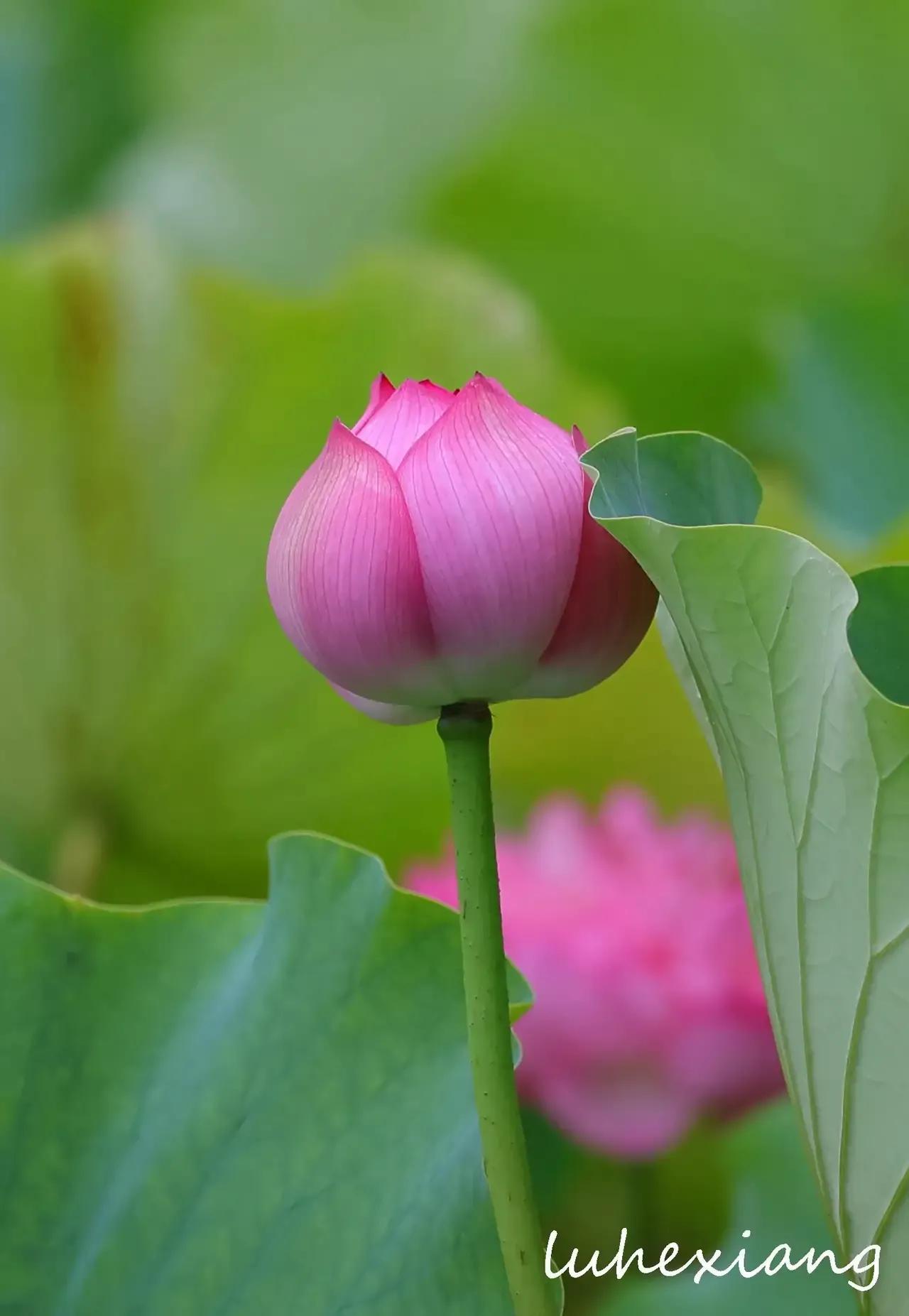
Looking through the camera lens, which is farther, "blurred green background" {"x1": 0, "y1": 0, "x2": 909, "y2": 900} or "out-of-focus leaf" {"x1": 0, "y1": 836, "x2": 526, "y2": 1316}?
"blurred green background" {"x1": 0, "y1": 0, "x2": 909, "y2": 900}

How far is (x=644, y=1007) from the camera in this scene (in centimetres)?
56

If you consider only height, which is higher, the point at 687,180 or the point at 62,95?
the point at 62,95

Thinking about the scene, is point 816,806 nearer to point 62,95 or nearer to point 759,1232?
point 759,1232

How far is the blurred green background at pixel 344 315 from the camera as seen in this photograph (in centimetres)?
69

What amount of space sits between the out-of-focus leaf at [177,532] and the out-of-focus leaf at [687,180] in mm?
327

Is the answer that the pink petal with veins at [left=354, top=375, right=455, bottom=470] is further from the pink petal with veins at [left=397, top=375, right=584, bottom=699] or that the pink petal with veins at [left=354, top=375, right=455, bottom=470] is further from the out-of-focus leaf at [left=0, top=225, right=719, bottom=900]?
the out-of-focus leaf at [left=0, top=225, right=719, bottom=900]

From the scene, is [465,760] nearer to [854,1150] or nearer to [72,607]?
[854,1150]

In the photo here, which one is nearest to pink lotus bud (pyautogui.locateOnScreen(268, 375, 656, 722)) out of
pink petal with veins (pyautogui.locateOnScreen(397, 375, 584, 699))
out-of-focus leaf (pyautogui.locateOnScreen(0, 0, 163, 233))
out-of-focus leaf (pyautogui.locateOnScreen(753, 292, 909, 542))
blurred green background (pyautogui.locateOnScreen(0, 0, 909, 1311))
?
pink petal with veins (pyautogui.locateOnScreen(397, 375, 584, 699))

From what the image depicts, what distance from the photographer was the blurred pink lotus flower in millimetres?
553

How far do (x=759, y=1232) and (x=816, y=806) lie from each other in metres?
0.29

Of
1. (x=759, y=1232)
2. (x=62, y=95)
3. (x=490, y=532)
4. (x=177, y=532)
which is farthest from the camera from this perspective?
(x=62, y=95)

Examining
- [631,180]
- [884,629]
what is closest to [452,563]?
[884,629]

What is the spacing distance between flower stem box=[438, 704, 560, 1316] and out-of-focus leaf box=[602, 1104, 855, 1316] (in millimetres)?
219

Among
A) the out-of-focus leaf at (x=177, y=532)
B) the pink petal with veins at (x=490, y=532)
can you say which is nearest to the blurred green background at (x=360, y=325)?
the out-of-focus leaf at (x=177, y=532)
